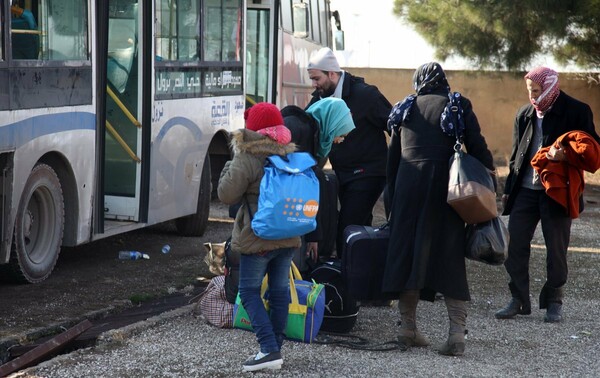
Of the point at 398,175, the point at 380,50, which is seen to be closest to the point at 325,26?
the point at 398,175

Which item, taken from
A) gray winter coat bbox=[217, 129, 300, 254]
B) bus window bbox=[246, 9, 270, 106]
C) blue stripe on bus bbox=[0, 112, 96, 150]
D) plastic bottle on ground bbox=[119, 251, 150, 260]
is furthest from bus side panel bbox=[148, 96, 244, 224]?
gray winter coat bbox=[217, 129, 300, 254]

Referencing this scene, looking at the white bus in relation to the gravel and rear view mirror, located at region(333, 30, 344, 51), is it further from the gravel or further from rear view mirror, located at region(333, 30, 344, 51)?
rear view mirror, located at region(333, 30, 344, 51)

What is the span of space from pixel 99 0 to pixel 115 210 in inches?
80.7

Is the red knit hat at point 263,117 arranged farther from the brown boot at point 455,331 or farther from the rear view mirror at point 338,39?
the rear view mirror at point 338,39

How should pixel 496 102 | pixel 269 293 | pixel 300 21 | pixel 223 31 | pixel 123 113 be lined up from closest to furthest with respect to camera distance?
pixel 269 293 → pixel 123 113 → pixel 223 31 → pixel 300 21 → pixel 496 102

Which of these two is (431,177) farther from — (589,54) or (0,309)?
(589,54)

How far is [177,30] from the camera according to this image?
410 inches

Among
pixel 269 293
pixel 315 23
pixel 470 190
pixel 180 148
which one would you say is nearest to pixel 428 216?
pixel 470 190

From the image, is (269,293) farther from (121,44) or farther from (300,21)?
(300,21)

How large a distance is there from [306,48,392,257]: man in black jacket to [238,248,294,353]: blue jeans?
1.72m

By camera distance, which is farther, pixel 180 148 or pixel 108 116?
pixel 180 148

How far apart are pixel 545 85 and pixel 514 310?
161 centimetres

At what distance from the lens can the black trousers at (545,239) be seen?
7.85m

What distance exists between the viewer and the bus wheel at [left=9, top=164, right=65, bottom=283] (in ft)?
27.0
